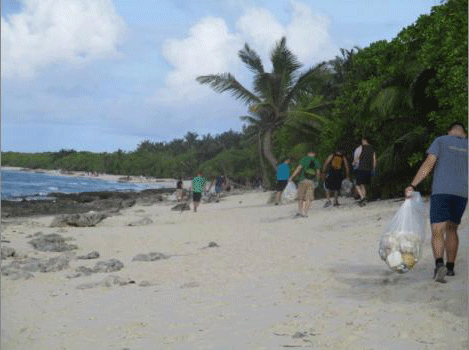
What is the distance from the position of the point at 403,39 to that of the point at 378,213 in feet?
17.2

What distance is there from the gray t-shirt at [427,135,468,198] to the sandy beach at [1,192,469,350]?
0.77m

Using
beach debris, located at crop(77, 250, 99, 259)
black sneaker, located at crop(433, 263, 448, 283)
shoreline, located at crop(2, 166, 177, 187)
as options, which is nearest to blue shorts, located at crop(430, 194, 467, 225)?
black sneaker, located at crop(433, 263, 448, 283)

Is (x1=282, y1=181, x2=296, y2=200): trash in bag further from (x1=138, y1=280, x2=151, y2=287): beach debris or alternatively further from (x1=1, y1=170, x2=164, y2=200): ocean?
(x1=1, y1=170, x2=164, y2=200): ocean

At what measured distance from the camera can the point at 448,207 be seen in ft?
16.3

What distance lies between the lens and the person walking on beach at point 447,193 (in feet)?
16.3

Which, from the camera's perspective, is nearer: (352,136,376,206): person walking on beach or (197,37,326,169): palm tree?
(352,136,376,206): person walking on beach

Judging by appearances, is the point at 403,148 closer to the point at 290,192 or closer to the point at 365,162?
the point at 365,162

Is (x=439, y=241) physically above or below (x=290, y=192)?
below

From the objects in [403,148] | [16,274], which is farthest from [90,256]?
[403,148]

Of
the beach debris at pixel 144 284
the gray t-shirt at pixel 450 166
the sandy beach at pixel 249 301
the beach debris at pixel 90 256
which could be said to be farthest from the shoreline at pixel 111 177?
the gray t-shirt at pixel 450 166

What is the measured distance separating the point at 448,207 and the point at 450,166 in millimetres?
355

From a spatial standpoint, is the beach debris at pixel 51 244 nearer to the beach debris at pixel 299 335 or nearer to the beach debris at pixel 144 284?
the beach debris at pixel 144 284

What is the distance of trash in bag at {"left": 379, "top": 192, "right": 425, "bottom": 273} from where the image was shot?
488 centimetres

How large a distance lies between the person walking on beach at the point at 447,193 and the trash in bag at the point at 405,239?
14 cm
